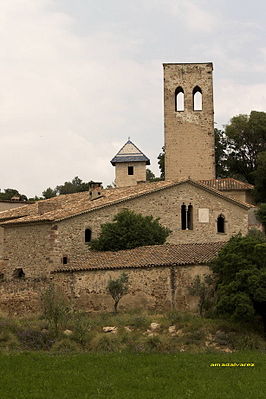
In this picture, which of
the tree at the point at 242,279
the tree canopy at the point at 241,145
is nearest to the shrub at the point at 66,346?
the tree at the point at 242,279

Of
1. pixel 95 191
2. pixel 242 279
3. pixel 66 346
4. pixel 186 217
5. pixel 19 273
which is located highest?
pixel 95 191

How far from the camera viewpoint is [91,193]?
1758 inches

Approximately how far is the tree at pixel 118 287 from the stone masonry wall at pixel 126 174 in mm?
27463

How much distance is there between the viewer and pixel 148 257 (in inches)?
1334

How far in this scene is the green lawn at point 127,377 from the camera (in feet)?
50.2

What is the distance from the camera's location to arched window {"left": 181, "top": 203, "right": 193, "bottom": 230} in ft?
135

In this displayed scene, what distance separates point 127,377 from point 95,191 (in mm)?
27727

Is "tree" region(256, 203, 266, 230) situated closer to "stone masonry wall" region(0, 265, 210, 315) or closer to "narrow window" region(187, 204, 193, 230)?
"narrow window" region(187, 204, 193, 230)

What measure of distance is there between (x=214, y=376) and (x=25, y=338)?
35.1 feet

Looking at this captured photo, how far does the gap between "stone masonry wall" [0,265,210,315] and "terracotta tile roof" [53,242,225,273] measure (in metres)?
0.25

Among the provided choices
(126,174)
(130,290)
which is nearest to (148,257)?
(130,290)

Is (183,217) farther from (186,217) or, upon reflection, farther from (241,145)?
(241,145)

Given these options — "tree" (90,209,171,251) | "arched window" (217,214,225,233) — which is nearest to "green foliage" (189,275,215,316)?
"tree" (90,209,171,251)

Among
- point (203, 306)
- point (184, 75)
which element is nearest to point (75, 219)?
point (203, 306)
